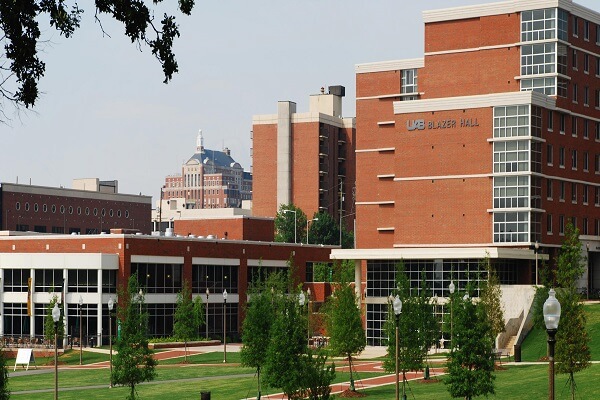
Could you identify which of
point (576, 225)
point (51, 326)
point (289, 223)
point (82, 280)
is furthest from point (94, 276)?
point (289, 223)

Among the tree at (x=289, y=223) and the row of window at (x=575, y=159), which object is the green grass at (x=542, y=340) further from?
the tree at (x=289, y=223)

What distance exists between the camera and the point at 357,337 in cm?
6316

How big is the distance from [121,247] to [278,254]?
75.0ft

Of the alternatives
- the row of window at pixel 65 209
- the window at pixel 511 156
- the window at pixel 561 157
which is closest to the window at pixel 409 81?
the window at pixel 561 157

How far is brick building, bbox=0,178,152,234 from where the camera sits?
543 ft

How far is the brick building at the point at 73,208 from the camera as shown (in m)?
166

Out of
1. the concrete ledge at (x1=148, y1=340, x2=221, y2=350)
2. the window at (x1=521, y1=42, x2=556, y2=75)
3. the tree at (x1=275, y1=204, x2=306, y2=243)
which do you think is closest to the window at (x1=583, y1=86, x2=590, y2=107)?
the window at (x1=521, y1=42, x2=556, y2=75)

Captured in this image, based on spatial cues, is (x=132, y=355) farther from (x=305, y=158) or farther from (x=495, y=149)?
(x=305, y=158)

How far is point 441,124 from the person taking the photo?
102 meters

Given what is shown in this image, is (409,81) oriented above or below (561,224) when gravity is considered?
above

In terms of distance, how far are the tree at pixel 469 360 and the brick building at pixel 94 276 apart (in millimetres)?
50775

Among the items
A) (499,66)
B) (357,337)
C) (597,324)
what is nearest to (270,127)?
(499,66)

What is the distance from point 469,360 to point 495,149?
5267 centimetres

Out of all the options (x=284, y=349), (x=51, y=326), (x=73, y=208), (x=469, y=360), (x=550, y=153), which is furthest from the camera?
(x=73, y=208)
